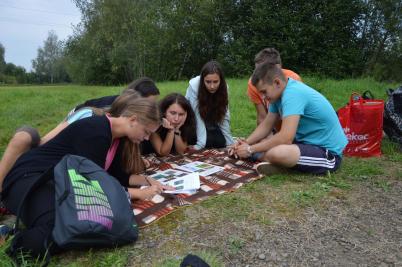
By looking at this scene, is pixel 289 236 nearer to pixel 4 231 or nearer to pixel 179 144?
pixel 4 231

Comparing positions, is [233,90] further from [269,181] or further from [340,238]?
[340,238]

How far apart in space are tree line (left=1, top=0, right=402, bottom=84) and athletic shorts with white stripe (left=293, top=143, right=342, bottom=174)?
40.2 ft

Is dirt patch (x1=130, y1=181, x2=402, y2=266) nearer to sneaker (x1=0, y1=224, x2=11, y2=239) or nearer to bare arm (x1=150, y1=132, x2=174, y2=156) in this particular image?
sneaker (x1=0, y1=224, x2=11, y2=239)

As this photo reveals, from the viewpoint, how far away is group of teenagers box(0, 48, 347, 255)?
2.53m

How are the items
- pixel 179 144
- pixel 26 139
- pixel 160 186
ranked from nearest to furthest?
pixel 26 139 → pixel 160 186 → pixel 179 144

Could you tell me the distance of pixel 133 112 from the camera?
8.91 feet

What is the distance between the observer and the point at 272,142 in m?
3.63

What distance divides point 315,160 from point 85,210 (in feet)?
7.45

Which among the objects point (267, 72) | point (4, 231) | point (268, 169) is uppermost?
point (267, 72)

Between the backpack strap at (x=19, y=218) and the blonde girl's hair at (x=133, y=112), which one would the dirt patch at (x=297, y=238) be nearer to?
the backpack strap at (x=19, y=218)

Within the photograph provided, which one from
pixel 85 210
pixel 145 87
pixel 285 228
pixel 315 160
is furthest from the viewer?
pixel 145 87

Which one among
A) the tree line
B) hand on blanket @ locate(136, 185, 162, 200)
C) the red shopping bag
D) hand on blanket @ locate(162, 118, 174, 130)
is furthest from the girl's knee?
the tree line

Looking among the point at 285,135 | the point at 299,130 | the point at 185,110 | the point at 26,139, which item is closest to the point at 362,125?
the point at 299,130

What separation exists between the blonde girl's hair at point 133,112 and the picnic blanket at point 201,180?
36 cm
